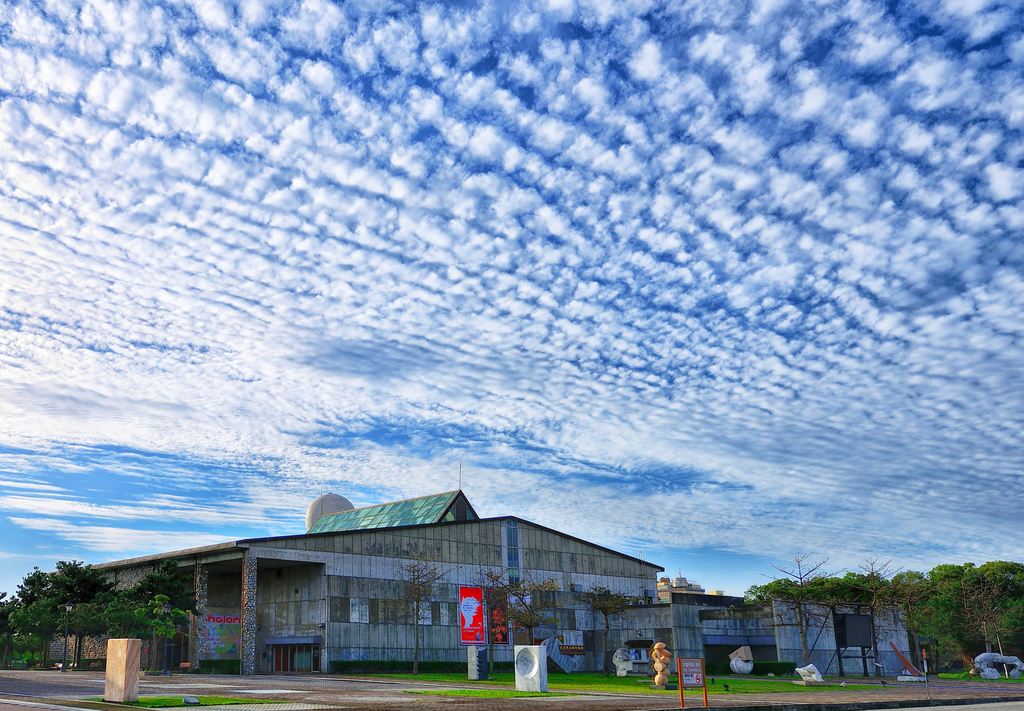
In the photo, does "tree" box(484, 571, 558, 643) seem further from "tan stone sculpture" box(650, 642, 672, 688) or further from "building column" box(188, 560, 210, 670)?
"building column" box(188, 560, 210, 670)

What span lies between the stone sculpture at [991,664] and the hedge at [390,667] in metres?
34.2

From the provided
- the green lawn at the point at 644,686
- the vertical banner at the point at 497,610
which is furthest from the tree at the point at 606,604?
the green lawn at the point at 644,686

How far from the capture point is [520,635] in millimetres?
66125

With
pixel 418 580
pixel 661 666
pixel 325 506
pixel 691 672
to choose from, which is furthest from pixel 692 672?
pixel 325 506

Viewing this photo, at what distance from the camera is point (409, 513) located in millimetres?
75875

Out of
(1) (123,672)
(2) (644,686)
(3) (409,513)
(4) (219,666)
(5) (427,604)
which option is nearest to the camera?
(1) (123,672)

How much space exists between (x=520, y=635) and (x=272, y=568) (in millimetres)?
19445

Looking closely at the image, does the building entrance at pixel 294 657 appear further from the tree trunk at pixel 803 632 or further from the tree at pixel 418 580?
the tree trunk at pixel 803 632

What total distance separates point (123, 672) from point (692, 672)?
49.2 ft

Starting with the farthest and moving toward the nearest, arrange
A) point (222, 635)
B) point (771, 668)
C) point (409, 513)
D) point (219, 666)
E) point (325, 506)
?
point (325, 506), point (409, 513), point (771, 668), point (222, 635), point (219, 666)

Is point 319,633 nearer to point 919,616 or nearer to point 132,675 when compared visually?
point 132,675

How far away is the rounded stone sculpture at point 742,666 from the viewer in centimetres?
6203

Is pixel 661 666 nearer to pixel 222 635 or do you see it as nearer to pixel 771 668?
pixel 771 668

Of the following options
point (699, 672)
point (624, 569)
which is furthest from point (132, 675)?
point (624, 569)
